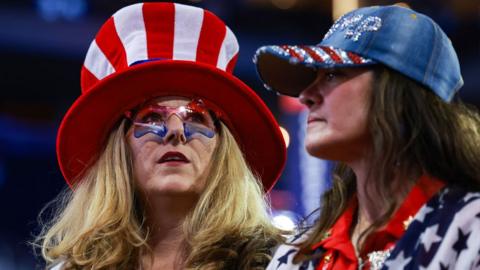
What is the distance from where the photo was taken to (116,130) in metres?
2.98

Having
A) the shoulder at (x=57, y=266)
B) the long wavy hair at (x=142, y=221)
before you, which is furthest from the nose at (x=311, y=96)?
the shoulder at (x=57, y=266)

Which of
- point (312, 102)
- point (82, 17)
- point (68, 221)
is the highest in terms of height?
point (312, 102)

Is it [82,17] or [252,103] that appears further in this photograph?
[82,17]

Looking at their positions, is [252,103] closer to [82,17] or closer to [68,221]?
[68,221]

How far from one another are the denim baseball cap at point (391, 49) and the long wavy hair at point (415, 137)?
1.0 inches

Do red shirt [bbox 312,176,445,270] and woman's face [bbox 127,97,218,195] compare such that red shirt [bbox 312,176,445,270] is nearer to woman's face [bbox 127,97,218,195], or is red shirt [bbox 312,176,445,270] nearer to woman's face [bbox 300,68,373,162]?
woman's face [bbox 300,68,373,162]

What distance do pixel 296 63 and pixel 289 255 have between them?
1.47ft

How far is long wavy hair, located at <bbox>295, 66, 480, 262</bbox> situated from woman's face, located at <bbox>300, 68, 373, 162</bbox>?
0.07 ft

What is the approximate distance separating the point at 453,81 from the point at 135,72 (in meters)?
1.13

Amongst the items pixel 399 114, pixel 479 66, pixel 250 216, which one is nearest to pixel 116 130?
pixel 250 216

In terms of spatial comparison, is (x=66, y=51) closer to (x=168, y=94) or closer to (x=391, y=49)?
(x=168, y=94)

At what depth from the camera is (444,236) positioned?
6.07 feet

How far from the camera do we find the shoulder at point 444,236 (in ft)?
5.97

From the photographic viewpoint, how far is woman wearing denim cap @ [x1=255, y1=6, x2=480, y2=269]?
1.93 meters
